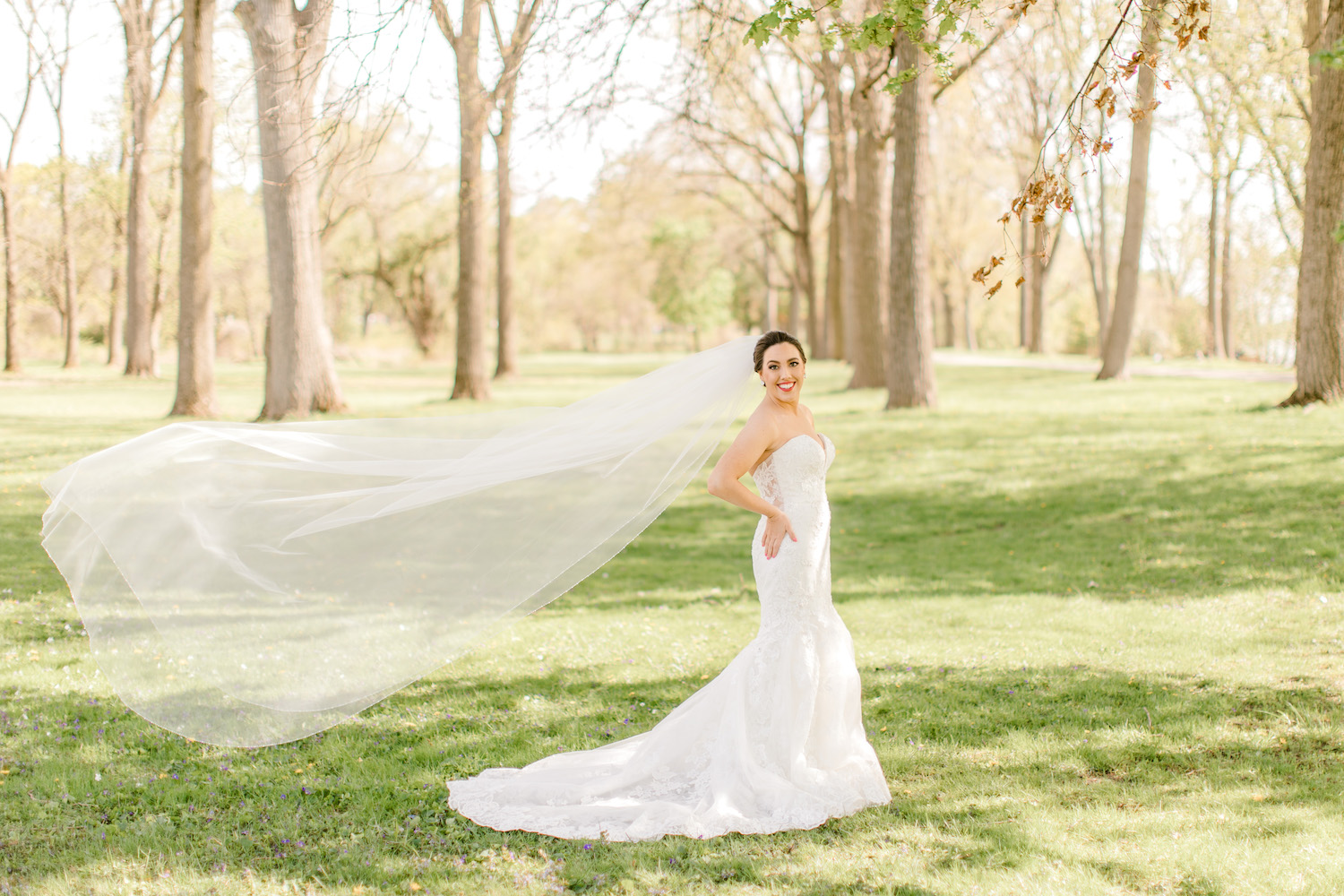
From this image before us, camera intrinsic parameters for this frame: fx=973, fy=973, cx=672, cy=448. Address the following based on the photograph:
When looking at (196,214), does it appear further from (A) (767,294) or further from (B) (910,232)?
(A) (767,294)

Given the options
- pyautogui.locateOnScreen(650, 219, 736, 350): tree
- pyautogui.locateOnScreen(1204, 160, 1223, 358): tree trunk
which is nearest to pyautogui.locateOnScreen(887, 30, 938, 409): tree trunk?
pyautogui.locateOnScreen(1204, 160, 1223, 358): tree trunk

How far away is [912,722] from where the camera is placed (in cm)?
648

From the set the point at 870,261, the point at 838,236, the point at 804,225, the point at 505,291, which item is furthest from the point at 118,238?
the point at 870,261

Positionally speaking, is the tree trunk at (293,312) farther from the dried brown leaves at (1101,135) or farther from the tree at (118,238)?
the tree at (118,238)

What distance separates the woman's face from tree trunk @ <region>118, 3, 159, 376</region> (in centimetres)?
2184

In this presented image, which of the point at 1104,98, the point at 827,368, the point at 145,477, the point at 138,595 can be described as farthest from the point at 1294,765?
the point at 827,368

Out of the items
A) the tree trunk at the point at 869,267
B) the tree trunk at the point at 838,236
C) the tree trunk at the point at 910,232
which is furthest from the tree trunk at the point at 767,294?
the tree trunk at the point at 910,232

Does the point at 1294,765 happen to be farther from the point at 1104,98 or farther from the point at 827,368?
the point at 827,368

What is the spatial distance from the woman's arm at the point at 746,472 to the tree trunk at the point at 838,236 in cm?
2256

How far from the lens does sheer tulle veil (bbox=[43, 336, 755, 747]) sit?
512 centimetres

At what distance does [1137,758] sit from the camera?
5738 mm

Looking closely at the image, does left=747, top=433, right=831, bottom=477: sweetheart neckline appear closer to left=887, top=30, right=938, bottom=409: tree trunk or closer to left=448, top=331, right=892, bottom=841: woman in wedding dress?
left=448, top=331, right=892, bottom=841: woman in wedding dress

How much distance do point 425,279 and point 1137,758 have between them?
177 feet

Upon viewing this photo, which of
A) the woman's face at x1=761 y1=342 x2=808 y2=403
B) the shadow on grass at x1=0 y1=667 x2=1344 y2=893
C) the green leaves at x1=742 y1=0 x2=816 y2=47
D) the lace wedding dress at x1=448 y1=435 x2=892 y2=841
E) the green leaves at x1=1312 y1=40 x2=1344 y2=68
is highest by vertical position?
the green leaves at x1=742 y1=0 x2=816 y2=47
